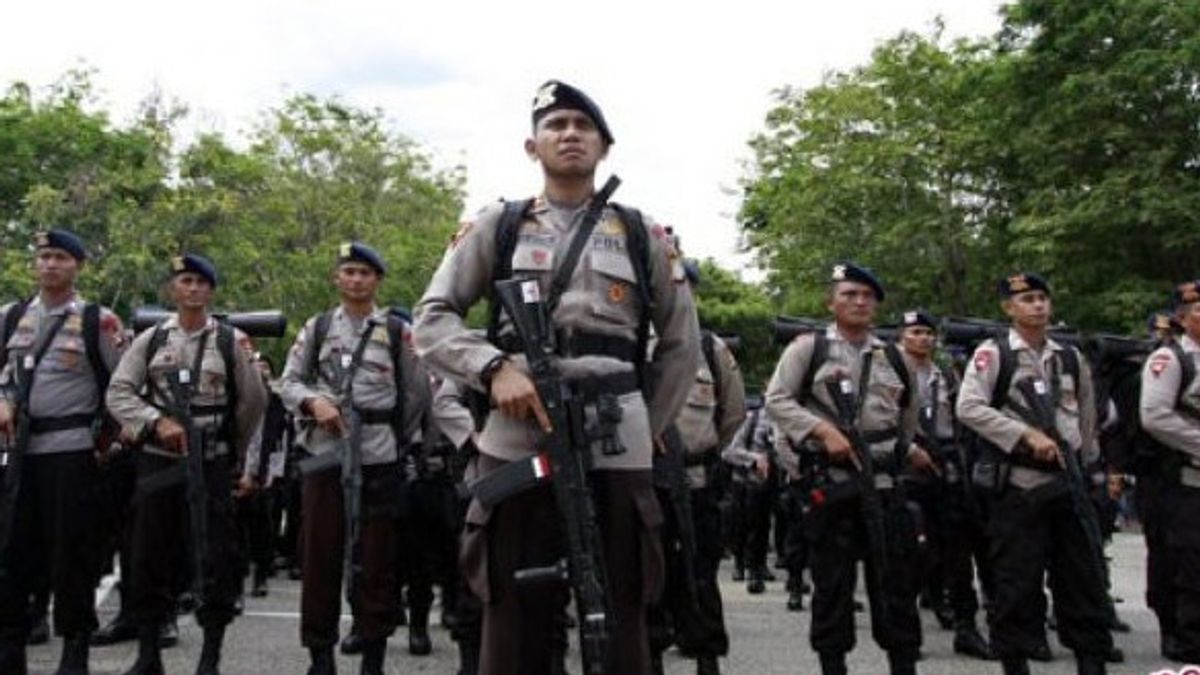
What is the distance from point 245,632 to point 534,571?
5.64 meters

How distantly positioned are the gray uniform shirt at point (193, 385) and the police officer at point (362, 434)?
26 centimetres

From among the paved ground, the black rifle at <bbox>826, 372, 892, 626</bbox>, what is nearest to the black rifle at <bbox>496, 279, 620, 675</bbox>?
the black rifle at <bbox>826, 372, 892, 626</bbox>

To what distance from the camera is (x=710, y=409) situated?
7.50m

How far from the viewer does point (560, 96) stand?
4.07m

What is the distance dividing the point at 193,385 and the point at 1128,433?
18.5 feet

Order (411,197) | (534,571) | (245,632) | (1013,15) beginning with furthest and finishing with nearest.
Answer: (411,197)
(1013,15)
(245,632)
(534,571)

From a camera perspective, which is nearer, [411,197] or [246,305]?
[246,305]

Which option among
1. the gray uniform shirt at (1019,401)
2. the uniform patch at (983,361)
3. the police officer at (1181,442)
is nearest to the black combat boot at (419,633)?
the gray uniform shirt at (1019,401)

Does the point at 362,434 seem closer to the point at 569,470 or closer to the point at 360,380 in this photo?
the point at 360,380

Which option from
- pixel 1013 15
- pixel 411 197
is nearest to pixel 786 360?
pixel 1013 15

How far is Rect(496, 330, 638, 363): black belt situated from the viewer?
3893 millimetres

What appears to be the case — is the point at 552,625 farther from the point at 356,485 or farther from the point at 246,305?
the point at 246,305

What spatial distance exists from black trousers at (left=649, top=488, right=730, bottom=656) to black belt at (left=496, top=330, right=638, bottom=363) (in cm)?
249

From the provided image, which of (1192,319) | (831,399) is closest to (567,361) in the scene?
(831,399)
